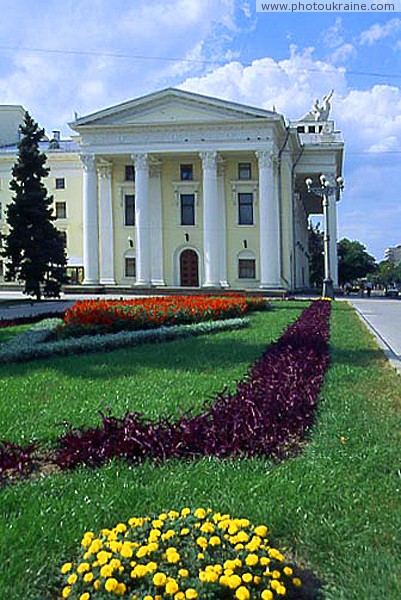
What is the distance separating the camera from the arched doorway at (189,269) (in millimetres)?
42375

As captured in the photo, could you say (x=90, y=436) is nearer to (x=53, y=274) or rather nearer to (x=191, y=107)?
(x=53, y=274)

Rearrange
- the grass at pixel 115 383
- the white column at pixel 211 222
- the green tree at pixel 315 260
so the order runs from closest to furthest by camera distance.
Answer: the grass at pixel 115 383 → the white column at pixel 211 222 → the green tree at pixel 315 260

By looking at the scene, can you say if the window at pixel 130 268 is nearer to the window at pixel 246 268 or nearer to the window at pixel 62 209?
the window at pixel 246 268

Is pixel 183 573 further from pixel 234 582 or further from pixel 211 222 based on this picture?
pixel 211 222

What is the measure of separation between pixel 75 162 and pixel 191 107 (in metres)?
13.5

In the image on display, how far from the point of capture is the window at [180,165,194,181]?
42338mm

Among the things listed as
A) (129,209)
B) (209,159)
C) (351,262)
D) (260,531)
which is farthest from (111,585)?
(351,262)

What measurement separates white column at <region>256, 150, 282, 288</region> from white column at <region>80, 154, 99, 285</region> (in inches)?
438

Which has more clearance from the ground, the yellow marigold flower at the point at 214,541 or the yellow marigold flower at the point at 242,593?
the yellow marigold flower at the point at 214,541

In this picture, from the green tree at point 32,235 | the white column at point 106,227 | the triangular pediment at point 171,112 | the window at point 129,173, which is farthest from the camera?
the window at point 129,173

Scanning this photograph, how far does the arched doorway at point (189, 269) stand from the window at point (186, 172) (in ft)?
16.5

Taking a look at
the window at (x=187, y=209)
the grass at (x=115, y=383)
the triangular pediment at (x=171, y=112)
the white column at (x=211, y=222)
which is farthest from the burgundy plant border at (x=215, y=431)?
the window at (x=187, y=209)

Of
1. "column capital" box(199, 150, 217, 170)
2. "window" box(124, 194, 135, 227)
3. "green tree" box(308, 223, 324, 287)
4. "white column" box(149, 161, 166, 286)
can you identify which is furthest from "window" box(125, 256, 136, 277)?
"green tree" box(308, 223, 324, 287)

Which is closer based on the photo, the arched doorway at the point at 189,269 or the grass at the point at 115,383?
the grass at the point at 115,383
